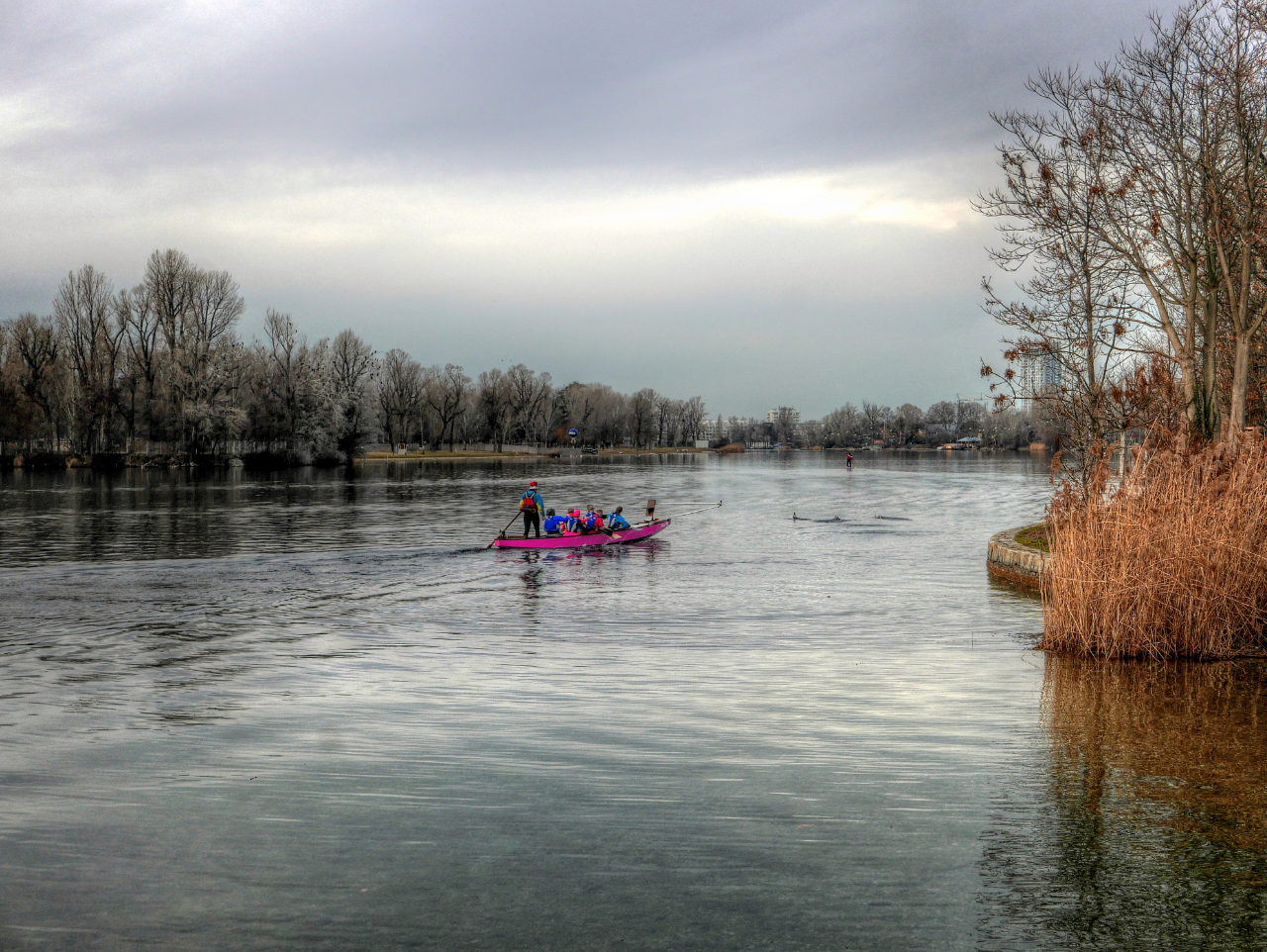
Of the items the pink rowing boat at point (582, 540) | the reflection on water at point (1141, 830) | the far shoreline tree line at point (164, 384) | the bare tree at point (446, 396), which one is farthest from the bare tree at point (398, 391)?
the reflection on water at point (1141, 830)

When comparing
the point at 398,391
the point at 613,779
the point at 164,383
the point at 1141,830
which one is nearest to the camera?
the point at 1141,830

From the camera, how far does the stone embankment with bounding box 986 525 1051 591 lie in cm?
2236

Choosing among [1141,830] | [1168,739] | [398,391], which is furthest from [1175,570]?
[398,391]

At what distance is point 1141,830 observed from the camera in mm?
7188

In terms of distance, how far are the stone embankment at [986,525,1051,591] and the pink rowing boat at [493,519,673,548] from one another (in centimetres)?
1125

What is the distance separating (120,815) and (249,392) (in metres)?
114

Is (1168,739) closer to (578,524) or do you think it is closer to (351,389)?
(578,524)

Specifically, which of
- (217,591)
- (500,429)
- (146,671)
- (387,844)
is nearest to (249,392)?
(500,429)

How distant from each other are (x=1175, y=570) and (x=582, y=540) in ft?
66.6

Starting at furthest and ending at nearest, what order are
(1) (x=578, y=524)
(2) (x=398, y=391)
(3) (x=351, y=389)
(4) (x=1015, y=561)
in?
(2) (x=398, y=391) → (3) (x=351, y=389) → (1) (x=578, y=524) → (4) (x=1015, y=561)

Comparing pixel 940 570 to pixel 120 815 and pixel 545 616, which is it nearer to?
pixel 545 616

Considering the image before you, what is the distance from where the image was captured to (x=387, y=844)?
7086mm

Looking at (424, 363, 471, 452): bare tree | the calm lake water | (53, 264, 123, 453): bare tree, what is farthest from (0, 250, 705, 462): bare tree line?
the calm lake water

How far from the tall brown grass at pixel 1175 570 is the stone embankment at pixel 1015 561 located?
750 cm
